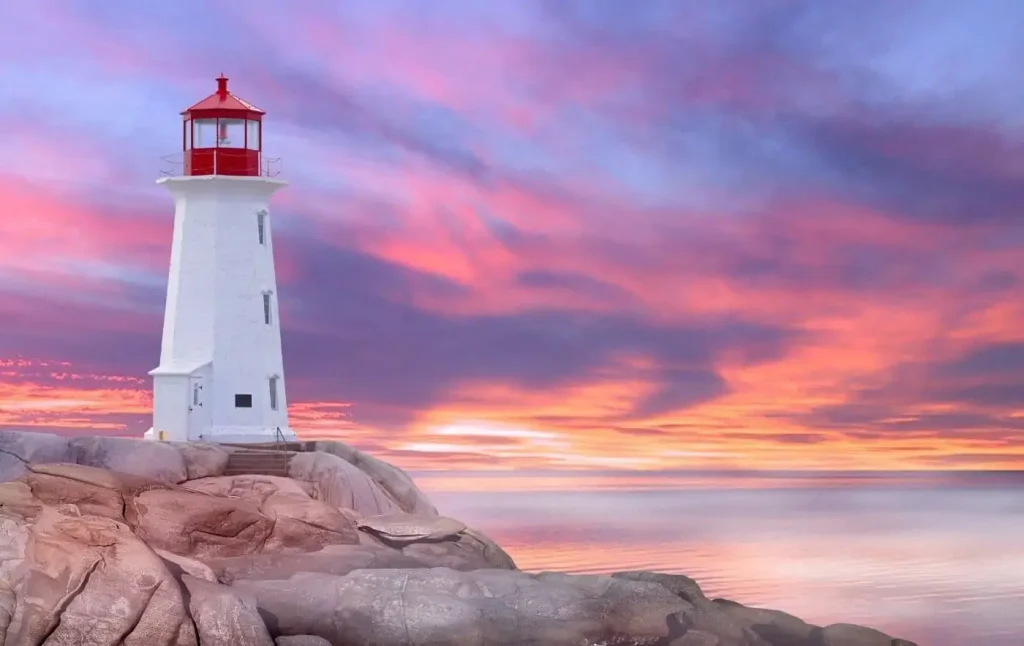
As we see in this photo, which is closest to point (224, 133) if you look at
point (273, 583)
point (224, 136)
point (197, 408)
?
point (224, 136)

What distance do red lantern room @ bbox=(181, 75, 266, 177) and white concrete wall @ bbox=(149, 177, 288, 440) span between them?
1.60ft

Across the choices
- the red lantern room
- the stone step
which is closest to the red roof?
the red lantern room

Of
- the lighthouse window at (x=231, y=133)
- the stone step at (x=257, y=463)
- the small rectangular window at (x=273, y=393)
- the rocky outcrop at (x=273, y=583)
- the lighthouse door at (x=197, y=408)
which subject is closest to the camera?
the rocky outcrop at (x=273, y=583)

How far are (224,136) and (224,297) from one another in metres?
3.80

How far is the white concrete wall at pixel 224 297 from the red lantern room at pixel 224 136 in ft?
1.60

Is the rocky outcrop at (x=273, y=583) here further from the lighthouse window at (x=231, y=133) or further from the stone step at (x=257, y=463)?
the lighthouse window at (x=231, y=133)

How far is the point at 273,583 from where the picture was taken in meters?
21.8

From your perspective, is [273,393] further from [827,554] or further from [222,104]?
[827,554]

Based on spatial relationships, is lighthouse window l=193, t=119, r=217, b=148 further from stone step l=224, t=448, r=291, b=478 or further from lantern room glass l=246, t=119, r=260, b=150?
stone step l=224, t=448, r=291, b=478

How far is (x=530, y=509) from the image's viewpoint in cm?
8125

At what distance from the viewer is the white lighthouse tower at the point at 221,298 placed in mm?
30094

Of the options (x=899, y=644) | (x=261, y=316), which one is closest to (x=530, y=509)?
(x=261, y=316)

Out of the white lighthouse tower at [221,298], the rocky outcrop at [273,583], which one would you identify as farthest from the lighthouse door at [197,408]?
the rocky outcrop at [273,583]

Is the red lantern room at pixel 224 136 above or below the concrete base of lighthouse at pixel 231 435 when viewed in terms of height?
above
